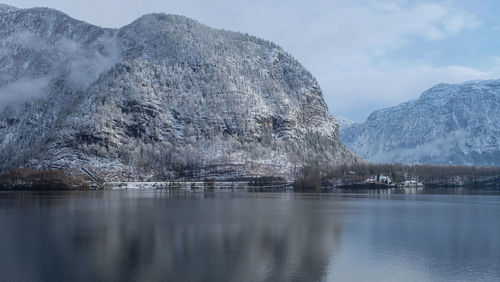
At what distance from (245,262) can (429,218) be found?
49.0 m

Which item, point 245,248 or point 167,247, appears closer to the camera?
point 245,248

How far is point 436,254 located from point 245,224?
28982 mm

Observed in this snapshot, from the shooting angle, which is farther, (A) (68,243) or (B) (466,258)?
(A) (68,243)

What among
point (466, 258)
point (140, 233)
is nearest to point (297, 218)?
point (140, 233)

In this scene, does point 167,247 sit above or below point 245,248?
above

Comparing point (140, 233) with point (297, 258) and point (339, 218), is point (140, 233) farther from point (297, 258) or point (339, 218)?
point (339, 218)

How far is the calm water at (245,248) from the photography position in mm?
38281

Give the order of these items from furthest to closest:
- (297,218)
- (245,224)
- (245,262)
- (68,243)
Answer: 1. (297,218)
2. (245,224)
3. (68,243)
4. (245,262)

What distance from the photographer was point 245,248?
48594mm

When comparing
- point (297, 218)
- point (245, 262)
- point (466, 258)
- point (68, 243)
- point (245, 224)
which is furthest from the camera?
point (297, 218)

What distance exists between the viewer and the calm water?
1507 inches

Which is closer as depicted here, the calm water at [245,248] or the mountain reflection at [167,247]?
the mountain reflection at [167,247]

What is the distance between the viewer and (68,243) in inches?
1999

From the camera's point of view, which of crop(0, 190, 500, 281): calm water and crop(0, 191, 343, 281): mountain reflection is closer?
crop(0, 191, 343, 281): mountain reflection
